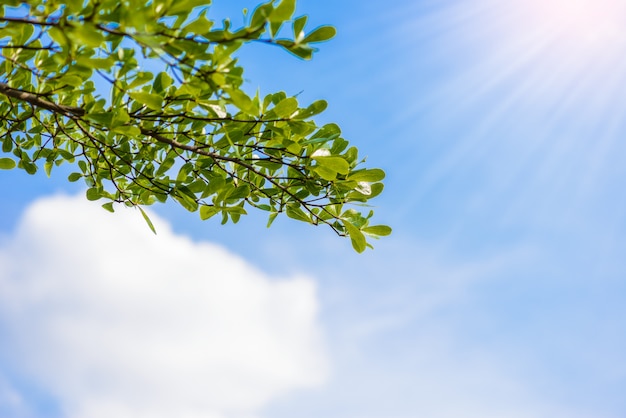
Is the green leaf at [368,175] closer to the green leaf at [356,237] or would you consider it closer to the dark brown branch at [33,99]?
the green leaf at [356,237]

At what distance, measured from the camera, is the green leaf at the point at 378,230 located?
4.06 metres

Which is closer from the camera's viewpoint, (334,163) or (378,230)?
(334,163)

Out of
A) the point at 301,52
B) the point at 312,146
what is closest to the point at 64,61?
the point at 301,52

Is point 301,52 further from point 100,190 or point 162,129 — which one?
point 100,190

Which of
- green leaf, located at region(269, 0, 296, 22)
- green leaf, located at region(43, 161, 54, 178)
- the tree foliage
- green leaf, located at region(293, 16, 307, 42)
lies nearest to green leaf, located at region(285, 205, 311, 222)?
the tree foliage

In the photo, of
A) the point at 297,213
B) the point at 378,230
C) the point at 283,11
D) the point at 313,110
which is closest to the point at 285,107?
the point at 313,110

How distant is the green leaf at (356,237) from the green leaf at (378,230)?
114 mm

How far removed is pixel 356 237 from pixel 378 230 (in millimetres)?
201

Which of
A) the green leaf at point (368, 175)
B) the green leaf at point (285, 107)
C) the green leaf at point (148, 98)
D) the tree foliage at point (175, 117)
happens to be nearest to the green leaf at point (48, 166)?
the tree foliage at point (175, 117)

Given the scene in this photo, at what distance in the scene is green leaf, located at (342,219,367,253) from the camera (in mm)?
3943

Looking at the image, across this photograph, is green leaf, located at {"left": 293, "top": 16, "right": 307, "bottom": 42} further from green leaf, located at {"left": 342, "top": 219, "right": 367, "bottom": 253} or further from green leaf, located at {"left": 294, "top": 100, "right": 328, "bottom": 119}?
green leaf, located at {"left": 342, "top": 219, "right": 367, "bottom": 253}

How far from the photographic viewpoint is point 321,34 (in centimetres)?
285

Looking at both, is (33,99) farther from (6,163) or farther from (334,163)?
(334,163)

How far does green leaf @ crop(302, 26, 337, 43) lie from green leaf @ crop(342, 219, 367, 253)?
1.45 metres
